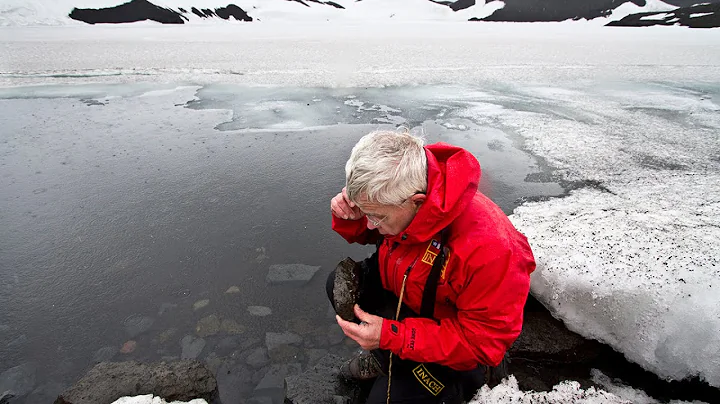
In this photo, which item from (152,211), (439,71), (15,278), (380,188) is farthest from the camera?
(439,71)

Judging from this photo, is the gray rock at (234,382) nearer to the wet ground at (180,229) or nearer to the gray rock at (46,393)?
the wet ground at (180,229)

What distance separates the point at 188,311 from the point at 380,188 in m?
2.27

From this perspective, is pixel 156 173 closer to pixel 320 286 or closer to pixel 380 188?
pixel 320 286

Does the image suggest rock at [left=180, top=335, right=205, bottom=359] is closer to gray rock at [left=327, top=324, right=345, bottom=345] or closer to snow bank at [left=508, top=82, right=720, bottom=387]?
gray rock at [left=327, top=324, right=345, bottom=345]

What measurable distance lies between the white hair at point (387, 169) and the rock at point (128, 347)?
227cm

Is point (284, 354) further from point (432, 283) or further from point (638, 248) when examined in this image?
point (638, 248)

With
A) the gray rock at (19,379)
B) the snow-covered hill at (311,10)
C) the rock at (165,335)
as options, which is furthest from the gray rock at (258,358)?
the snow-covered hill at (311,10)

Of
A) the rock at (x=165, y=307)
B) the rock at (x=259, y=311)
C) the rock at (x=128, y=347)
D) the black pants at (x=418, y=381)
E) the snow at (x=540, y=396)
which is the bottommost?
the rock at (x=128, y=347)

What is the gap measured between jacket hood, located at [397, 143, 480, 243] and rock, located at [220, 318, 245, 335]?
6.16ft

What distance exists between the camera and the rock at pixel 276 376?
2607 mm

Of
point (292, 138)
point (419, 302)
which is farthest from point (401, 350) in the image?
point (292, 138)

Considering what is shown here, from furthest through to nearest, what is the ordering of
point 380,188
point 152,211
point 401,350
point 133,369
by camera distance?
point 152,211
point 133,369
point 401,350
point 380,188

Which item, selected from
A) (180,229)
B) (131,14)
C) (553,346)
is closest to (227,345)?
(180,229)

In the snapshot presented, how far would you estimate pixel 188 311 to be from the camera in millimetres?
3148
